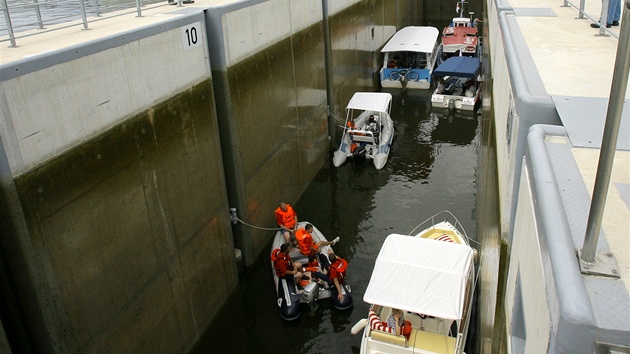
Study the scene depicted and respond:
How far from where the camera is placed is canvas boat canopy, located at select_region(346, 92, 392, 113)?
17.6 m

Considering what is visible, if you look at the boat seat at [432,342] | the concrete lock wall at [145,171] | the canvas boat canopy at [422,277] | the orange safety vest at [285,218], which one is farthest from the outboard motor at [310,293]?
the boat seat at [432,342]

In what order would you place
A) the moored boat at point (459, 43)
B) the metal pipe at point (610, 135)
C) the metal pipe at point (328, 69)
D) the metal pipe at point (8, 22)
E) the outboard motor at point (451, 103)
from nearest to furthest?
the metal pipe at point (610, 135) → the metal pipe at point (8, 22) → the metal pipe at point (328, 69) → the outboard motor at point (451, 103) → the moored boat at point (459, 43)

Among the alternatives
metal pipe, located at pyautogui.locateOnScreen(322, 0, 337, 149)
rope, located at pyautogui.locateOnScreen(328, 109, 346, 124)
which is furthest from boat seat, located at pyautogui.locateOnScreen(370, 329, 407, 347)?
rope, located at pyautogui.locateOnScreen(328, 109, 346, 124)

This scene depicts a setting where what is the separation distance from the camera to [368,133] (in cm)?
1692

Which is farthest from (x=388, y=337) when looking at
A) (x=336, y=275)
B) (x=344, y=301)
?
(x=336, y=275)

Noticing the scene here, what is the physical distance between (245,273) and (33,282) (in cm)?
571

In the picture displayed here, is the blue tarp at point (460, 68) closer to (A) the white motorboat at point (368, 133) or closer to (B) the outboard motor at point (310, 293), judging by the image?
(A) the white motorboat at point (368, 133)

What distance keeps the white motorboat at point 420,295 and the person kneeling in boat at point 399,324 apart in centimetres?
5

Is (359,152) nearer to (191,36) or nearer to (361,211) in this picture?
(361,211)

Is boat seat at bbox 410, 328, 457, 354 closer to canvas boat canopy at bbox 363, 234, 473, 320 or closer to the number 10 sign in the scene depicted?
canvas boat canopy at bbox 363, 234, 473, 320

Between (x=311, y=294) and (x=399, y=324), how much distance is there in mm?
2204

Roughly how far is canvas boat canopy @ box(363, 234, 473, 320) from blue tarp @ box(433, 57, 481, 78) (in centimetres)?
1326

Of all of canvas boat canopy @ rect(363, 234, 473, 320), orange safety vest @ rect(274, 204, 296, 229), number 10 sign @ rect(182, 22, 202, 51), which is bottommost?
orange safety vest @ rect(274, 204, 296, 229)

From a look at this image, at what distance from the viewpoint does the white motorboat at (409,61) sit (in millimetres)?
23914
